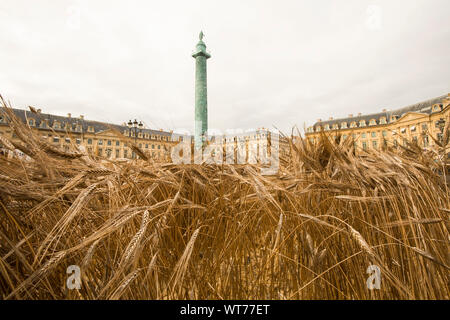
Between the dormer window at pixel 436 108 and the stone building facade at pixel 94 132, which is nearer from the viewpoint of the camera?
the stone building facade at pixel 94 132

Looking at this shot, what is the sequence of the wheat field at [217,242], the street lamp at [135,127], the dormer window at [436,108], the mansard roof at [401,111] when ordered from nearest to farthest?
the wheat field at [217,242] → the street lamp at [135,127] → the dormer window at [436,108] → the mansard roof at [401,111]

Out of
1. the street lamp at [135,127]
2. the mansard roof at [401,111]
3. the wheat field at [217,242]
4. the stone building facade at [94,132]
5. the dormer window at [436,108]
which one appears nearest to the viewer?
the wheat field at [217,242]

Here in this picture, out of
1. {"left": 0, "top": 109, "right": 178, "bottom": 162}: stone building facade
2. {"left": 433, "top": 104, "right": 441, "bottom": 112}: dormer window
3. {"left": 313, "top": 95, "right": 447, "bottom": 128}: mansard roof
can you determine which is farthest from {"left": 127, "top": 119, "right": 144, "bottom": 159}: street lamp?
{"left": 433, "top": 104, "right": 441, "bottom": 112}: dormer window

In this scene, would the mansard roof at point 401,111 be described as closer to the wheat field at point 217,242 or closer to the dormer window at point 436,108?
the dormer window at point 436,108

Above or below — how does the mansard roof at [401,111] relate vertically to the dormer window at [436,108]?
above

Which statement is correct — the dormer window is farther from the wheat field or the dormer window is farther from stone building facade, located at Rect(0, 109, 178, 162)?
stone building facade, located at Rect(0, 109, 178, 162)

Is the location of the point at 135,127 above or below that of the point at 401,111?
below

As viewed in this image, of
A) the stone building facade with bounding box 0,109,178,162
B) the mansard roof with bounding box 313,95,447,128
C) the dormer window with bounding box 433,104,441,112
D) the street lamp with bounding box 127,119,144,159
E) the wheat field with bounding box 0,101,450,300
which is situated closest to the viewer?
the wheat field with bounding box 0,101,450,300

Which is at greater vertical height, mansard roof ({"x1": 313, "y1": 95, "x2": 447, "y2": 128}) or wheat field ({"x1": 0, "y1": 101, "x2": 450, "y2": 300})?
mansard roof ({"x1": 313, "y1": 95, "x2": 447, "y2": 128})

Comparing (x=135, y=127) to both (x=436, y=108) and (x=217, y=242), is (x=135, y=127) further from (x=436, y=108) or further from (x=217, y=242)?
(x=436, y=108)

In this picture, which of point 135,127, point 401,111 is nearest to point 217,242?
point 135,127

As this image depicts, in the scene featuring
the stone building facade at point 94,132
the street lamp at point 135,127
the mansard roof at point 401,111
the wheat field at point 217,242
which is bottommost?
Answer: the wheat field at point 217,242

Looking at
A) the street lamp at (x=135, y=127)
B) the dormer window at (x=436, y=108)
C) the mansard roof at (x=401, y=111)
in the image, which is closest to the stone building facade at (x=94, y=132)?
the street lamp at (x=135, y=127)
